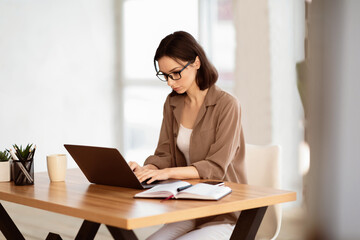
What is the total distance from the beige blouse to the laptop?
371 mm

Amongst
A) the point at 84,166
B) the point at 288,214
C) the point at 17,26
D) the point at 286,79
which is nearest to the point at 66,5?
the point at 17,26

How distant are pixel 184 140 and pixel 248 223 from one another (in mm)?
766

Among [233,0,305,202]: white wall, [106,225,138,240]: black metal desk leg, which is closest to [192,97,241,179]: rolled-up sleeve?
[106,225,138,240]: black metal desk leg

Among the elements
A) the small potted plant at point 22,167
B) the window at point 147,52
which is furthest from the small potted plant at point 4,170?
the window at point 147,52

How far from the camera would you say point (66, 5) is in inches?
262

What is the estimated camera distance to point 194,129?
2564mm

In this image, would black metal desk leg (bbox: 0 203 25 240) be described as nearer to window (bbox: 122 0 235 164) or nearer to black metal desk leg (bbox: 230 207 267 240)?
black metal desk leg (bbox: 230 207 267 240)

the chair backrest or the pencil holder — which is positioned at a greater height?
the pencil holder

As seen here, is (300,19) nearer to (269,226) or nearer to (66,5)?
(269,226)

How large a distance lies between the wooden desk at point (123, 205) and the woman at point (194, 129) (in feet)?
0.80

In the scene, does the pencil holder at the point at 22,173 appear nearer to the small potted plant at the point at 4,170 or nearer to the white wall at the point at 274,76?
the small potted plant at the point at 4,170

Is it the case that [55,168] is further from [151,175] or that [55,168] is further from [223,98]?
[223,98]

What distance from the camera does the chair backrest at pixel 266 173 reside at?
256 centimetres

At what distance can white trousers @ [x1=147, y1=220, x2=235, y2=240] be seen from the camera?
2.12 meters
